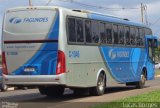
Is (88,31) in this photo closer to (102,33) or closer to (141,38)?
(102,33)

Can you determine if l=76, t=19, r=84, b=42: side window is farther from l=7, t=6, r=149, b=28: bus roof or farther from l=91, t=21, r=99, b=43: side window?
l=91, t=21, r=99, b=43: side window

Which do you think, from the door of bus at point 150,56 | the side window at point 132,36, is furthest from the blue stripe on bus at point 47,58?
the door of bus at point 150,56

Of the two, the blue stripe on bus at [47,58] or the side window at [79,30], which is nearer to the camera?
the blue stripe on bus at [47,58]

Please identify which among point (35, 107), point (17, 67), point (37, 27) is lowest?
point (35, 107)

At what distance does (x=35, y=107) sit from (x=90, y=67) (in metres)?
4.67

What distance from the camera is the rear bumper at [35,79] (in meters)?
19.1

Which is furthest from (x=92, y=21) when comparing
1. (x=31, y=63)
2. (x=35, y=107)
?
(x=35, y=107)

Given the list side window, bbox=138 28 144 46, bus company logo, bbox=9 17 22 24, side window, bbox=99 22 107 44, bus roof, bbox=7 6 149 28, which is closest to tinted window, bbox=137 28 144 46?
side window, bbox=138 28 144 46

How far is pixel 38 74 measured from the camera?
63.6 ft

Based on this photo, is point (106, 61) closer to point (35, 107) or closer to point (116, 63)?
point (116, 63)

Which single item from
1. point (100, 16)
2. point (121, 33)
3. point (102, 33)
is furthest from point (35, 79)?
point (121, 33)

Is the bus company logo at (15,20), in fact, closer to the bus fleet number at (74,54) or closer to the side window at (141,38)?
the bus fleet number at (74,54)

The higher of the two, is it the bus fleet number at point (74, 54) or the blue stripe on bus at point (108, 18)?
the blue stripe on bus at point (108, 18)

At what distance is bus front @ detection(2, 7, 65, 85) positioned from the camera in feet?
63.4
